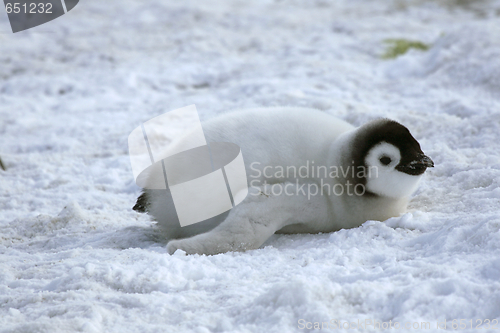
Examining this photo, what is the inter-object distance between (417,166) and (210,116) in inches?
120

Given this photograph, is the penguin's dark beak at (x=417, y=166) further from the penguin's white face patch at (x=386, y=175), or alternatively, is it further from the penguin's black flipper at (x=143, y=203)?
the penguin's black flipper at (x=143, y=203)

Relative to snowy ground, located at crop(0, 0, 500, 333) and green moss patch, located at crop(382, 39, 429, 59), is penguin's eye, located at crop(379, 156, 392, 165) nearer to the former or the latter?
snowy ground, located at crop(0, 0, 500, 333)

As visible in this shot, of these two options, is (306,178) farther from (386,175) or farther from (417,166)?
(417,166)

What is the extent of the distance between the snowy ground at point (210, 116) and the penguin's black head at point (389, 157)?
187 mm

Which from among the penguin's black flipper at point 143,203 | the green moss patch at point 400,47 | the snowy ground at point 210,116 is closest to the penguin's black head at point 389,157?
the snowy ground at point 210,116

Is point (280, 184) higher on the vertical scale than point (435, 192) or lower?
higher

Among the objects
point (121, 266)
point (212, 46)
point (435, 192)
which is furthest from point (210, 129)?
point (212, 46)

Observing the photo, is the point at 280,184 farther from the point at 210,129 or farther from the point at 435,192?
the point at 435,192

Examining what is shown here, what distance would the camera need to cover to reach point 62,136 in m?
5.33

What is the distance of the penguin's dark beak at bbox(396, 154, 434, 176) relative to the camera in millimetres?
2502

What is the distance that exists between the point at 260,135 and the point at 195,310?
43.8 inches

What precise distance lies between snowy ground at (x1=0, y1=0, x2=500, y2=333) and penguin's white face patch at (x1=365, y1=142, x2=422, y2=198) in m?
0.15

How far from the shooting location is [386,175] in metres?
2.58

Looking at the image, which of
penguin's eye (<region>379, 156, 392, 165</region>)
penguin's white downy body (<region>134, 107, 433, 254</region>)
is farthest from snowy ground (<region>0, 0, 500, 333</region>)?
penguin's eye (<region>379, 156, 392, 165</region>)
